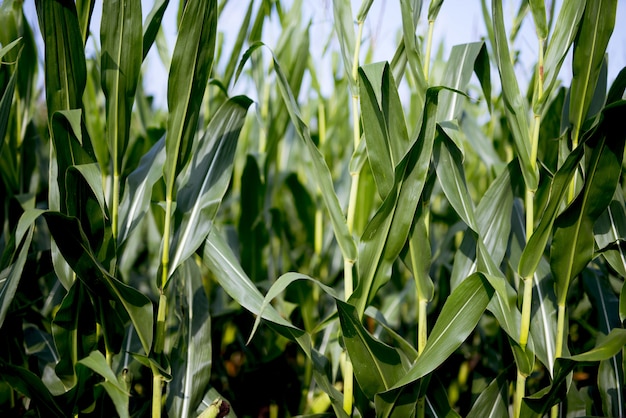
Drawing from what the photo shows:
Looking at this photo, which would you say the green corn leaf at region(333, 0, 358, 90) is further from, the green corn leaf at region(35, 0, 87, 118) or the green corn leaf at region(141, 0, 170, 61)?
the green corn leaf at region(35, 0, 87, 118)

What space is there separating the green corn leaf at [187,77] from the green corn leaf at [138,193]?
10 cm

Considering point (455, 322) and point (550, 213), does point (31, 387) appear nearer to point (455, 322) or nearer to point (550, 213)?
point (455, 322)

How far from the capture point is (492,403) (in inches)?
38.5

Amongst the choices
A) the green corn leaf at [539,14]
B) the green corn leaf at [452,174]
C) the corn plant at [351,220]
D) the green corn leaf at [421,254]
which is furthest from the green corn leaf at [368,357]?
the green corn leaf at [539,14]

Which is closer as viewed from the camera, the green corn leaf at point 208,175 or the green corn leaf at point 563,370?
the green corn leaf at point 563,370

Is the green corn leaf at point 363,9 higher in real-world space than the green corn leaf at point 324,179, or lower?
higher

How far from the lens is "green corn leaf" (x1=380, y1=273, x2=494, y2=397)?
0.80 m

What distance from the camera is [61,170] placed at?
84 cm

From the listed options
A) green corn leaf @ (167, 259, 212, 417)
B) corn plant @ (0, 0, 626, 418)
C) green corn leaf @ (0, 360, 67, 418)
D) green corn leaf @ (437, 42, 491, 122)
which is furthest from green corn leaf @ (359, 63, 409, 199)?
green corn leaf @ (0, 360, 67, 418)

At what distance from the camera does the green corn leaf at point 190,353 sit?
973 millimetres

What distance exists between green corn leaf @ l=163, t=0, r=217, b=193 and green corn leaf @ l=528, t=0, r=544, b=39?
0.55 metres

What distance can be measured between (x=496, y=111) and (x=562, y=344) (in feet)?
3.81

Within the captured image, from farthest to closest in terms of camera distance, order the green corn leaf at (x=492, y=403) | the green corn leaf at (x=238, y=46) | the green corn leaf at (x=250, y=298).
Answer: the green corn leaf at (x=238, y=46) < the green corn leaf at (x=492, y=403) < the green corn leaf at (x=250, y=298)

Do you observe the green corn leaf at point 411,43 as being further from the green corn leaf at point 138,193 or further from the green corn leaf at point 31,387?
the green corn leaf at point 31,387
